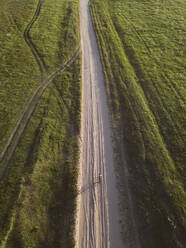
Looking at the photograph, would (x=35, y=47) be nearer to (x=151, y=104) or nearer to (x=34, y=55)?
(x=34, y=55)

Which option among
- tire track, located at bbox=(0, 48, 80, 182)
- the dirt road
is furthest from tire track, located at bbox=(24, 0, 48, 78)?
the dirt road

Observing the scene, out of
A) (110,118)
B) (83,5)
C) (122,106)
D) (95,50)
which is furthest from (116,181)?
(83,5)

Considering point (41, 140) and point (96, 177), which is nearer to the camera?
point (96, 177)

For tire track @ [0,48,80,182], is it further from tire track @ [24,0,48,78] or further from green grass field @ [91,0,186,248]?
green grass field @ [91,0,186,248]

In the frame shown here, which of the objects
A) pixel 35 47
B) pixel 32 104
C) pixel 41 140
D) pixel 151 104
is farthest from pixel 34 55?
pixel 151 104

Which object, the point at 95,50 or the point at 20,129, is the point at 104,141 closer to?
the point at 20,129

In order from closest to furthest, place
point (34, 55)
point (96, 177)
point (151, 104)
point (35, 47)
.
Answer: point (96, 177)
point (151, 104)
point (34, 55)
point (35, 47)
